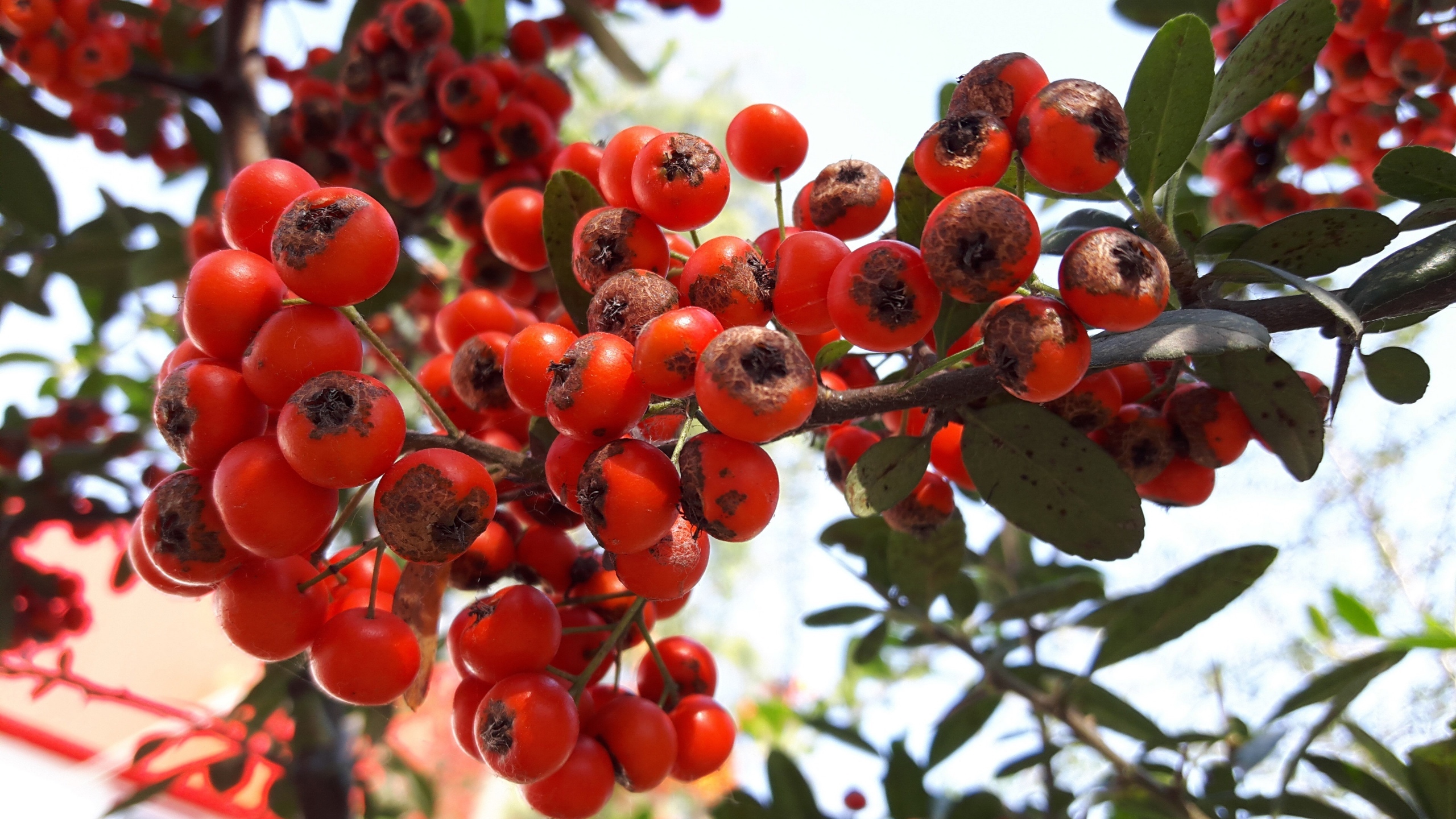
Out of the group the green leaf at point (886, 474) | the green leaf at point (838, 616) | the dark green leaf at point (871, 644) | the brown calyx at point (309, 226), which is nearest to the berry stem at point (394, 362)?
the brown calyx at point (309, 226)

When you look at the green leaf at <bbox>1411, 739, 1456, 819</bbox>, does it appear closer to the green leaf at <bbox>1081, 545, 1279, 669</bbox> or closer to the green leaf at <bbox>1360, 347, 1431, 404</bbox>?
the green leaf at <bbox>1081, 545, 1279, 669</bbox>

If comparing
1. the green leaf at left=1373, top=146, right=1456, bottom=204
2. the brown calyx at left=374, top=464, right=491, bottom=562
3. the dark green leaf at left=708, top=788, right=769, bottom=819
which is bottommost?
the dark green leaf at left=708, top=788, right=769, bottom=819

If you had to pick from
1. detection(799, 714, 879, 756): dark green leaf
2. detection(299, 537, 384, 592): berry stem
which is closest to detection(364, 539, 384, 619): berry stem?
detection(299, 537, 384, 592): berry stem

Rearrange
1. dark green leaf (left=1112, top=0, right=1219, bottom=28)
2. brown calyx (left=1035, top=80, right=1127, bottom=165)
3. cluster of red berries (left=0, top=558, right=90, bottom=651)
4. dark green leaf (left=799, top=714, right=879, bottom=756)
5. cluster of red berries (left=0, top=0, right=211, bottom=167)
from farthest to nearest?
cluster of red berries (left=0, top=558, right=90, bottom=651) → cluster of red berries (left=0, top=0, right=211, bottom=167) → dark green leaf (left=799, top=714, right=879, bottom=756) → dark green leaf (left=1112, top=0, right=1219, bottom=28) → brown calyx (left=1035, top=80, right=1127, bottom=165)

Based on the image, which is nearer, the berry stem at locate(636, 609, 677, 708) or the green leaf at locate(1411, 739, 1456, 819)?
the berry stem at locate(636, 609, 677, 708)

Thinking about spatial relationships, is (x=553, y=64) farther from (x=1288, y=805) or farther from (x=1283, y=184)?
(x=1288, y=805)

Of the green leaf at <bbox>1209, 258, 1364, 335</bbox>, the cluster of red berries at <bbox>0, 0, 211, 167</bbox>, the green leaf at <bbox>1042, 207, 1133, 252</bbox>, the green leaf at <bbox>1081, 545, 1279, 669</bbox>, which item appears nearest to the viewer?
the green leaf at <bbox>1209, 258, 1364, 335</bbox>
